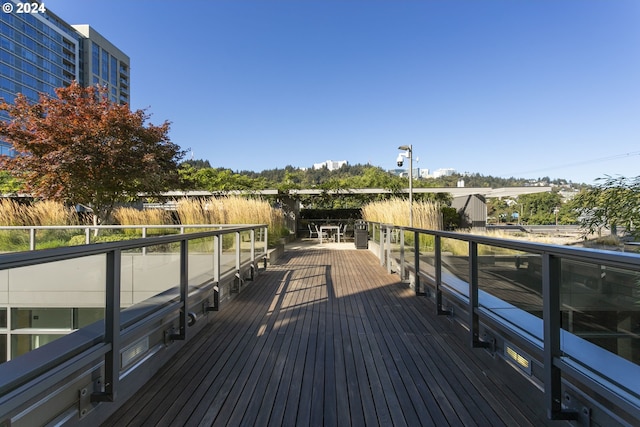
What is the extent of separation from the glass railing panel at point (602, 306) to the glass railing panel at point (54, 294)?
218 cm

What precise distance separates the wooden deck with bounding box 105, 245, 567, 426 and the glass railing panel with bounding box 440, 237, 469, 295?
37 centimetres

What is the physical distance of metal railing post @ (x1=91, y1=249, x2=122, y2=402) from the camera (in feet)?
5.11

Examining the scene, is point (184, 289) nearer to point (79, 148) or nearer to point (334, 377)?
point (334, 377)

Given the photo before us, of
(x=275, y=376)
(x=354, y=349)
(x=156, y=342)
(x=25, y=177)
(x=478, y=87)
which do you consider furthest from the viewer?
(x=478, y=87)

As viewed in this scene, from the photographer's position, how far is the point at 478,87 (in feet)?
50.1

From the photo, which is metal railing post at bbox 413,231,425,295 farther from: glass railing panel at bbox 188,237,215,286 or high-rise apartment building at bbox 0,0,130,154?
high-rise apartment building at bbox 0,0,130,154

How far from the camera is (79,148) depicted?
Result: 670 cm

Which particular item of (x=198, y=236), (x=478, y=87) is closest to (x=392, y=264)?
(x=198, y=236)

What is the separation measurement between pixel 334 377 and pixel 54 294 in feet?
6.53

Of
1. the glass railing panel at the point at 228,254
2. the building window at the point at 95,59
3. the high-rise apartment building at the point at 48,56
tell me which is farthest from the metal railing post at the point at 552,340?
the building window at the point at 95,59

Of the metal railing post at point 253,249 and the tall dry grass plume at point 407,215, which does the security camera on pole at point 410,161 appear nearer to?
the tall dry grass plume at point 407,215

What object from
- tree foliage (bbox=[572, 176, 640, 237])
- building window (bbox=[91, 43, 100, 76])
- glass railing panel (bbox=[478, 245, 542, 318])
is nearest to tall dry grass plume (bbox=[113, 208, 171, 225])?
glass railing panel (bbox=[478, 245, 542, 318])

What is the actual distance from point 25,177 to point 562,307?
31.8 feet

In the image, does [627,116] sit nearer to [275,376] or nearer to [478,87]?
[478,87]
